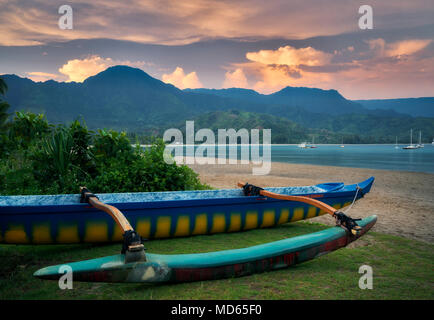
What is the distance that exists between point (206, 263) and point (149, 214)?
1.68 metres

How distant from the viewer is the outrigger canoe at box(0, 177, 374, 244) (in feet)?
12.2

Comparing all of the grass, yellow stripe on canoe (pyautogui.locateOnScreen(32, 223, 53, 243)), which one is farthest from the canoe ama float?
yellow stripe on canoe (pyautogui.locateOnScreen(32, 223, 53, 243))

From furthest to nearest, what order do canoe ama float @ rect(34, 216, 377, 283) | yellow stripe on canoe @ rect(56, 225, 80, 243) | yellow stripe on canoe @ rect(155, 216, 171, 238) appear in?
yellow stripe on canoe @ rect(155, 216, 171, 238)
yellow stripe on canoe @ rect(56, 225, 80, 243)
canoe ama float @ rect(34, 216, 377, 283)

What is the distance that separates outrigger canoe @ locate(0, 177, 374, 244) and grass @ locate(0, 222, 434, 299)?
25 centimetres

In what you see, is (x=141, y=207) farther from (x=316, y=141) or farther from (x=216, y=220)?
(x=316, y=141)

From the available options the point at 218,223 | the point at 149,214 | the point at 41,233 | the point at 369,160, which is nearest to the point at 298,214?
the point at 218,223

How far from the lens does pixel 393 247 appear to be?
15.1 ft

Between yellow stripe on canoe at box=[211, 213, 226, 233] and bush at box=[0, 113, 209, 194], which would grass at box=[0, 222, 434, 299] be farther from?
bush at box=[0, 113, 209, 194]

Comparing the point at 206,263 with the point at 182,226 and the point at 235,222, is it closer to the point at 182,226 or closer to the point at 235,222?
the point at 182,226

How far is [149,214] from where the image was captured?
4.36 metres

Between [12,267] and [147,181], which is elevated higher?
[147,181]

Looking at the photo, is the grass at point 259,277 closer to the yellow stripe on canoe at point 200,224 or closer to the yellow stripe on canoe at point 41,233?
the yellow stripe on canoe at point 200,224

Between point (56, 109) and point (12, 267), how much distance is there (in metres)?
213
